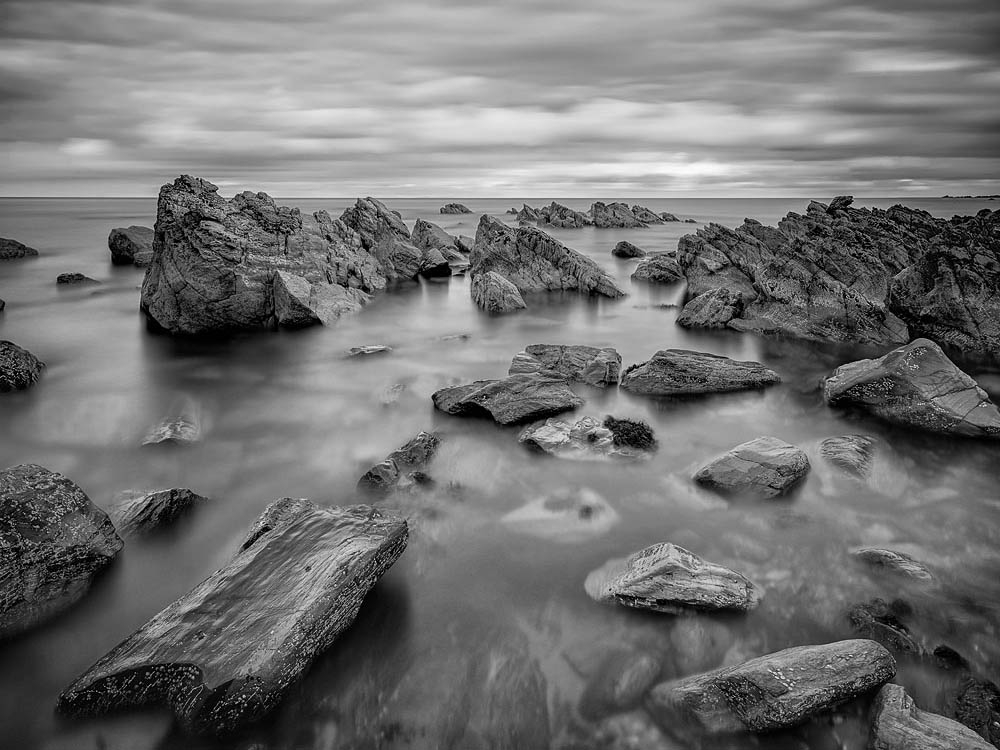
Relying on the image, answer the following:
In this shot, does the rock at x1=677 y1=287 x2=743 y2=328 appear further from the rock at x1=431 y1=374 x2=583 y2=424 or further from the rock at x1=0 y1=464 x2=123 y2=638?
the rock at x1=0 y1=464 x2=123 y2=638

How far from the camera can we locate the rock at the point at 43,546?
18.8 feet

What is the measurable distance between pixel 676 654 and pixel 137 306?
22.5m

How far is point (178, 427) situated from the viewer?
10.9 m

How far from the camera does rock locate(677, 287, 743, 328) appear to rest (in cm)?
1994

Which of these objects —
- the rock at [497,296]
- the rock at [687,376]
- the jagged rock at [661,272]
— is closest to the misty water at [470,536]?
the rock at [687,376]

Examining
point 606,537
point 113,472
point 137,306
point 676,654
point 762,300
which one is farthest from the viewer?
point 137,306

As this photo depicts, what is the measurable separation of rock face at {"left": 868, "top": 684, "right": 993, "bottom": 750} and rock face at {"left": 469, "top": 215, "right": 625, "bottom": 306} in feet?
70.9

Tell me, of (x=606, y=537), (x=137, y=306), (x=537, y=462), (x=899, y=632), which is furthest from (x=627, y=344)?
(x=137, y=306)

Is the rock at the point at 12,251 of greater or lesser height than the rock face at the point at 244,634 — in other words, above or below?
above

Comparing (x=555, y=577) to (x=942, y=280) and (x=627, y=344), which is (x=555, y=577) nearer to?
(x=627, y=344)

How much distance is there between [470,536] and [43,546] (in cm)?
455

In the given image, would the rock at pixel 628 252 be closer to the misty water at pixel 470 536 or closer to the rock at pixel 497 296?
the rock at pixel 497 296

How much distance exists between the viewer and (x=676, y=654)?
571 centimetres

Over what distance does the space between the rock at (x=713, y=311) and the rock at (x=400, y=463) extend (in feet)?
41.7
